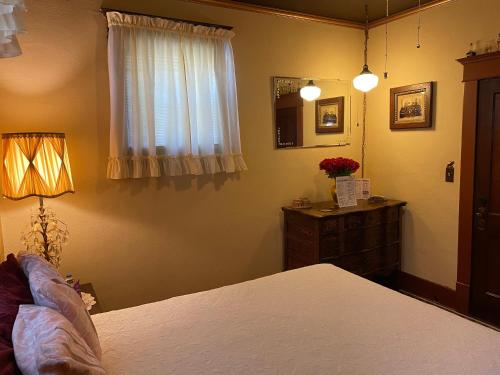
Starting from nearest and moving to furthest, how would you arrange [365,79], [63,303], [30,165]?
[63,303], [30,165], [365,79]

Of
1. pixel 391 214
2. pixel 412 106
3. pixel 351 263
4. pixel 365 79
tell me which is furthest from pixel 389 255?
pixel 365 79

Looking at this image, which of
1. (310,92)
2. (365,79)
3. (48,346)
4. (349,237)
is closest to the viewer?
(48,346)

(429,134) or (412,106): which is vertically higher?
(412,106)

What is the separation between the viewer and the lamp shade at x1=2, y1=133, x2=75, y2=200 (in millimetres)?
2123

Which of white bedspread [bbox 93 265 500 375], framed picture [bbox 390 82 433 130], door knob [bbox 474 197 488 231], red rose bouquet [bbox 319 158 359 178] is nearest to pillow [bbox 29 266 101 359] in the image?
white bedspread [bbox 93 265 500 375]

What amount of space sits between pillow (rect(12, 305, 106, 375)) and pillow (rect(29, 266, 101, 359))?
0.05 m

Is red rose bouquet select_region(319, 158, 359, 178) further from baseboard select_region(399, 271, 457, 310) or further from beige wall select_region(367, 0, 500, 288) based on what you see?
baseboard select_region(399, 271, 457, 310)

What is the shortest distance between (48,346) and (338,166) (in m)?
2.89

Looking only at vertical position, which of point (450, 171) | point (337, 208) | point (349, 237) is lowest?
point (349, 237)

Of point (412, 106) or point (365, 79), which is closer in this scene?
point (365, 79)

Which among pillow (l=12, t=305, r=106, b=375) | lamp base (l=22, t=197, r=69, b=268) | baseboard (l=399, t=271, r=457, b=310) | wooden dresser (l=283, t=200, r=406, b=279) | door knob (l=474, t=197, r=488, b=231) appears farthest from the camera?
baseboard (l=399, t=271, r=457, b=310)

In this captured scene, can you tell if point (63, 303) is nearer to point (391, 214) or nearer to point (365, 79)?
point (365, 79)

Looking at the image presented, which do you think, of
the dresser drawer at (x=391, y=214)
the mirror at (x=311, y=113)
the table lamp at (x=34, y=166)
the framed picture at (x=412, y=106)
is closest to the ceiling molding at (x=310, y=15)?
the mirror at (x=311, y=113)

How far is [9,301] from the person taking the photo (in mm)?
1369
